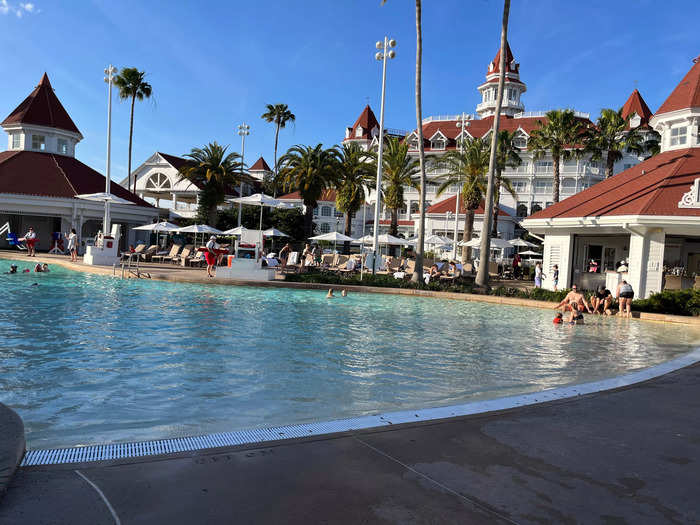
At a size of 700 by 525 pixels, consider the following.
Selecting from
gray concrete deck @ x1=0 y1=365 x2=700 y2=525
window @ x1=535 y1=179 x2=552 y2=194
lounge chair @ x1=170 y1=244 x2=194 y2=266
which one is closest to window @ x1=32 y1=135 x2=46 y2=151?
lounge chair @ x1=170 y1=244 x2=194 y2=266

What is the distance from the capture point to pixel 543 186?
58469 millimetres

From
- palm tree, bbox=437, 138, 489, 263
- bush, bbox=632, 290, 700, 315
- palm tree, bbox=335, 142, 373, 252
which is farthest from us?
palm tree, bbox=335, 142, 373, 252

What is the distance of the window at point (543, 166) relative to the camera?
2281 inches

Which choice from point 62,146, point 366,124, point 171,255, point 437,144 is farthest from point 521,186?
point 62,146

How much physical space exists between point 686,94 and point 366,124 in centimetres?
5001

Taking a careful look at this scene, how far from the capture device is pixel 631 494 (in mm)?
3500

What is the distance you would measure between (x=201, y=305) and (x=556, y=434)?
1197cm

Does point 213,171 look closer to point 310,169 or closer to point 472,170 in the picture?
point 310,169

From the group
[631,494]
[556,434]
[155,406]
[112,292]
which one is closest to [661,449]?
[556,434]

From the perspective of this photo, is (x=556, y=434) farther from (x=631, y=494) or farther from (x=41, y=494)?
(x=41, y=494)

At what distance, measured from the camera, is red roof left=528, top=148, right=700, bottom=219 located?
65.6 feet

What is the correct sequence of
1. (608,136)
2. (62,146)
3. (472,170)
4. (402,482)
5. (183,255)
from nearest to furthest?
(402,482) → (183,255) → (472,170) → (608,136) → (62,146)

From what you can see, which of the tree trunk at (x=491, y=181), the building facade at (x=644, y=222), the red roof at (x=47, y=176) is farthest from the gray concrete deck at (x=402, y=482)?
the red roof at (x=47, y=176)

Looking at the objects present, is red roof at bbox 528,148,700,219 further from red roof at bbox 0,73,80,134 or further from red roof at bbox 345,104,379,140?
red roof at bbox 345,104,379,140
